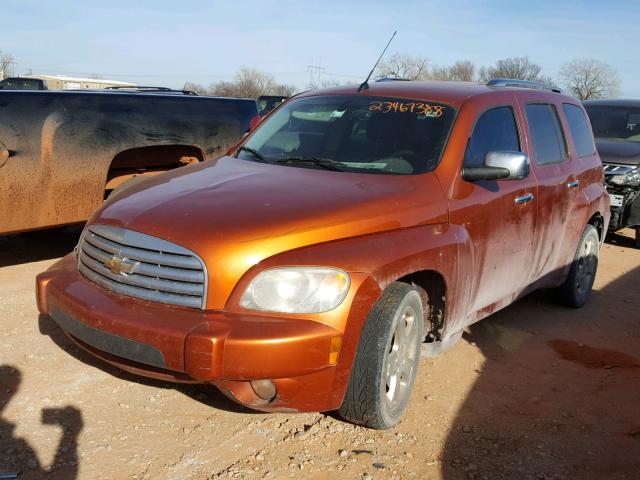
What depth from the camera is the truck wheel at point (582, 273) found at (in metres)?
5.71

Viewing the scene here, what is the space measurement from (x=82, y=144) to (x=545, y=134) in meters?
3.64

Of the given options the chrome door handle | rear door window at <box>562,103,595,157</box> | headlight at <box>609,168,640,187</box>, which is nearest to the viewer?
the chrome door handle

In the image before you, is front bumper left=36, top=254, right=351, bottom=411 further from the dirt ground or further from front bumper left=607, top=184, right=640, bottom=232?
front bumper left=607, top=184, right=640, bottom=232

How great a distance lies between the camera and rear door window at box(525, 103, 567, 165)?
15.8ft

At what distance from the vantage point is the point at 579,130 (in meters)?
5.68

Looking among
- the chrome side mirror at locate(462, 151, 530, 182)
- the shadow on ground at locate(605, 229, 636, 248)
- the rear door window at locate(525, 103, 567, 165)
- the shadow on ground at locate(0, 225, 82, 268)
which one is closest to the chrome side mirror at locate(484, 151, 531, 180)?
the chrome side mirror at locate(462, 151, 530, 182)

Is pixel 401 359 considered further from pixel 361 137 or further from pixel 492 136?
pixel 492 136

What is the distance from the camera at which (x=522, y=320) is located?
216 inches

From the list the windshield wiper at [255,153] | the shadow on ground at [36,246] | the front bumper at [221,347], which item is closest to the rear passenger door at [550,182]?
the windshield wiper at [255,153]

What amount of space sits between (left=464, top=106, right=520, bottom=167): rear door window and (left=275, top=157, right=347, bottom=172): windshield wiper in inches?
29.4

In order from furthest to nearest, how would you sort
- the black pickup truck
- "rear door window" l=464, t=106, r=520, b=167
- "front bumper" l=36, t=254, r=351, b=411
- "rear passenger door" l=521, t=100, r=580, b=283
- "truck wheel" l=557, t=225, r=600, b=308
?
1. "truck wheel" l=557, t=225, r=600, b=308
2. the black pickup truck
3. "rear passenger door" l=521, t=100, r=580, b=283
4. "rear door window" l=464, t=106, r=520, b=167
5. "front bumper" l=36, t=254, r=351, b=411

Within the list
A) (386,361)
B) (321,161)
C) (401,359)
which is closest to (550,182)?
(321,161)

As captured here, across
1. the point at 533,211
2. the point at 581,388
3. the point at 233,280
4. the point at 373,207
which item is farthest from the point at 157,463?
the point at 533,211

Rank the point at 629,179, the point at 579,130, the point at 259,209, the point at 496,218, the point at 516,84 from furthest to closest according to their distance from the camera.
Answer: the point at 629,179 → the point at 579,130 → the point at 516,84 → the point at 496,218 → the point at 259,209
